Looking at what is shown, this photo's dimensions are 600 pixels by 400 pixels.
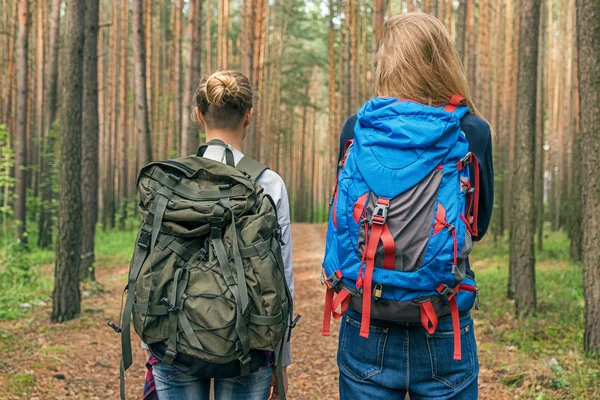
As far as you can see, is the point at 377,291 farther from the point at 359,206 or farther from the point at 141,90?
the point at 141,90

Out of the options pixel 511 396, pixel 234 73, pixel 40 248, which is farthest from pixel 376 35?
pixel 234 73

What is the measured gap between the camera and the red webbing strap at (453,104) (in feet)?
6.43

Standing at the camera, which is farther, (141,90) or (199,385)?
(141,90)

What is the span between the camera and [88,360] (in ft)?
18.6

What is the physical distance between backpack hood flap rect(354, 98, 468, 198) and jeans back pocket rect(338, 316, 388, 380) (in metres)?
0.48

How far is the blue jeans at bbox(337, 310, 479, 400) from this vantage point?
1879mm

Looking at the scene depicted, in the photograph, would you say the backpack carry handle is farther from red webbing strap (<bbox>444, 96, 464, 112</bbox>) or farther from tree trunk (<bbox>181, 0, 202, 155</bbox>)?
tree trunk (<bbox>181, 0, 202, 155</bbox>)

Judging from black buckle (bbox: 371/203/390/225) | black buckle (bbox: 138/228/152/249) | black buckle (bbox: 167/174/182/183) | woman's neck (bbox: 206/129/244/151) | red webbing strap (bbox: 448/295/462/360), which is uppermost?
woman's neck (bbox: 206/129/244/151)

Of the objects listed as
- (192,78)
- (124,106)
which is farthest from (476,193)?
(124,106)

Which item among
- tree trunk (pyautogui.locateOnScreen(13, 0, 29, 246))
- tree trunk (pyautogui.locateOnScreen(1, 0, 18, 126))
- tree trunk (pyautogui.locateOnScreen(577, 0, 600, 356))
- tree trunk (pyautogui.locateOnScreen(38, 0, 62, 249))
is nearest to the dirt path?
tree trunk (pyautogui.locateOnScreen(577, 0, 600, 356))

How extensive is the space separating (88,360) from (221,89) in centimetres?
430

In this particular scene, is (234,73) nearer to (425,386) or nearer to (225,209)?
(225,209)

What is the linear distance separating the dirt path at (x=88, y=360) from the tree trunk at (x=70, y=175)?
1.22ft

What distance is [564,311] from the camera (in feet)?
24.2
